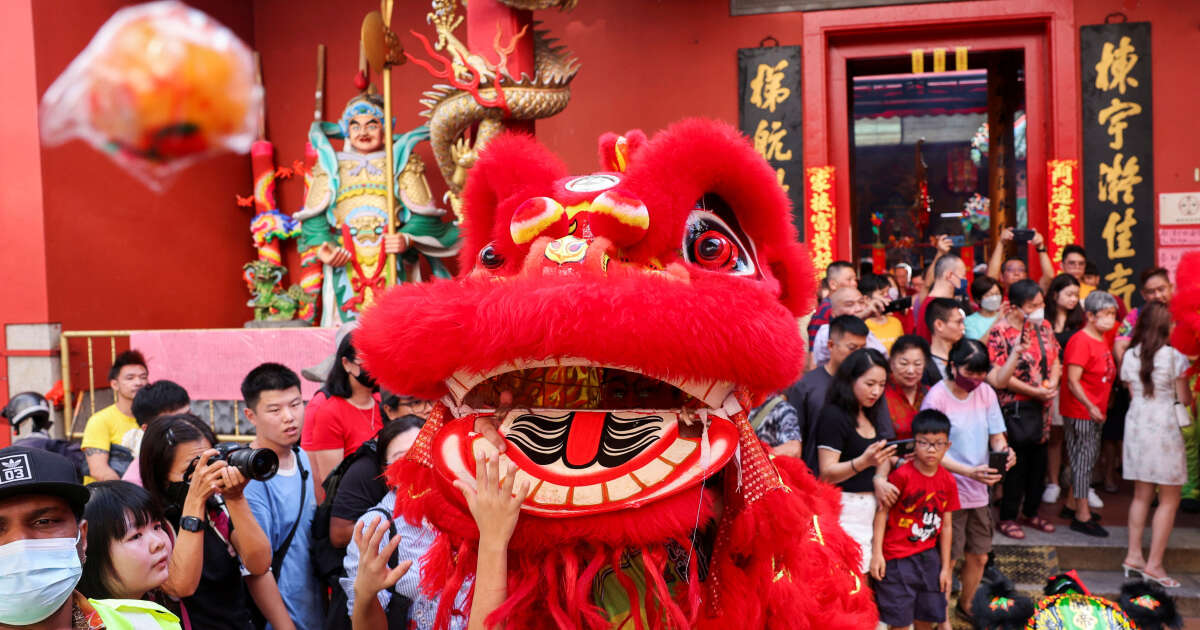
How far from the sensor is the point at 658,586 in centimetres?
130

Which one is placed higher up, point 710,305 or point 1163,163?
point 1163,163

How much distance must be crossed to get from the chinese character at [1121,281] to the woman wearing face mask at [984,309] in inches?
85.7

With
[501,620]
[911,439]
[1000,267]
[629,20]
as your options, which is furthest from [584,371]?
[629,20]

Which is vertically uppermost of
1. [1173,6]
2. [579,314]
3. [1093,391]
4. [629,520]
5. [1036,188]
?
[1173,6]

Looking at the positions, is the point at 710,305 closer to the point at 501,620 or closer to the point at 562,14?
the point at 501,620

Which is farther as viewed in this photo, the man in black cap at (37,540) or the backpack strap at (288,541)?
the backpack strap at (288,541)

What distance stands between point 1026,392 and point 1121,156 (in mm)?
3047

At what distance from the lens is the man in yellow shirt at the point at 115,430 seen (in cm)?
350

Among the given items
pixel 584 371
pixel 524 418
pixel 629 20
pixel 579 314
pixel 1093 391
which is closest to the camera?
pixel 579 314

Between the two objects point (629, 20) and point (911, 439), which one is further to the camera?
point (629, 20)

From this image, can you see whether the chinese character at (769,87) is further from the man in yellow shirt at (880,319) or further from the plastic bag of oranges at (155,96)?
the plastic bag of oranges at (155,96)

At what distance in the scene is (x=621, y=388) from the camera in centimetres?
151

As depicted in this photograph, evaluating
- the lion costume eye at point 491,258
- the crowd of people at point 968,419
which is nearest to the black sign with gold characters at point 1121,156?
the crowd of people at point 968,419

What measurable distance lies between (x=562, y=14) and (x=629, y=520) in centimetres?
639
